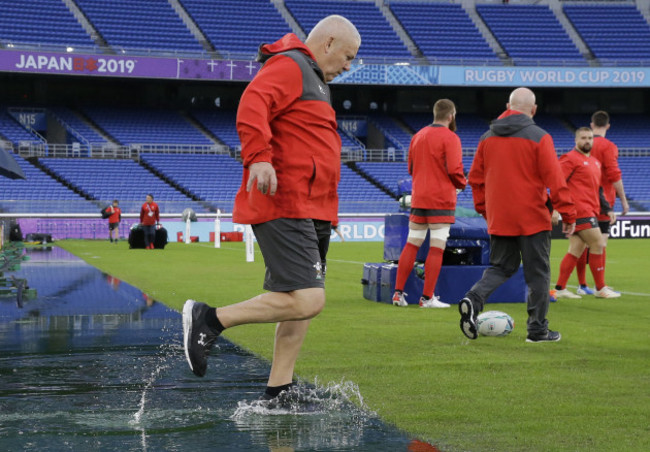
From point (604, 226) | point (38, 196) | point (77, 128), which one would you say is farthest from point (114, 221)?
point (604, 226)

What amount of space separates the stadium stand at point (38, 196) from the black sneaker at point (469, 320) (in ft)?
104

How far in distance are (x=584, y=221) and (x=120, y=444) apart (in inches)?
335

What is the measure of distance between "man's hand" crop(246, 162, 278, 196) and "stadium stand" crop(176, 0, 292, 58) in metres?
44.1

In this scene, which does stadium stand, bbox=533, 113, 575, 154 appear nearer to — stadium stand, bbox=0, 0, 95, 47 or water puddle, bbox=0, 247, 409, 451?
stadium stand, bbox=0, 0, 95, 47

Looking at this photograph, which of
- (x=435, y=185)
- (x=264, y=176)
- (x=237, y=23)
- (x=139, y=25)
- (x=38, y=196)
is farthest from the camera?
(x=237, y=23)

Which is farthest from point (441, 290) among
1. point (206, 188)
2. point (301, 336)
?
point (206, 188)

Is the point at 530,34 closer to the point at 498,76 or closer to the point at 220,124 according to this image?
the point at 498,76

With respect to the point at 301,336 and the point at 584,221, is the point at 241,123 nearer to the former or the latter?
the point at 301,336

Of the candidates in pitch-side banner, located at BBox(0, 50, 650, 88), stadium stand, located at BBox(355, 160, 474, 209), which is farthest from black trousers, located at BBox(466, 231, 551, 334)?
pitch-side banner, located at BBox(0, 50, 650, 88)

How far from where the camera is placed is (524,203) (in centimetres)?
767

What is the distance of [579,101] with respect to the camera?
2180 inches

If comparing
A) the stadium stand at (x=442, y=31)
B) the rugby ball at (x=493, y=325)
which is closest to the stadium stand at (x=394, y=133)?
the stadium stand at (x=442, y=31)

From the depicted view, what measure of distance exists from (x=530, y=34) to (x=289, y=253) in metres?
51.7

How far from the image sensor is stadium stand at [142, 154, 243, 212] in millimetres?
42750
